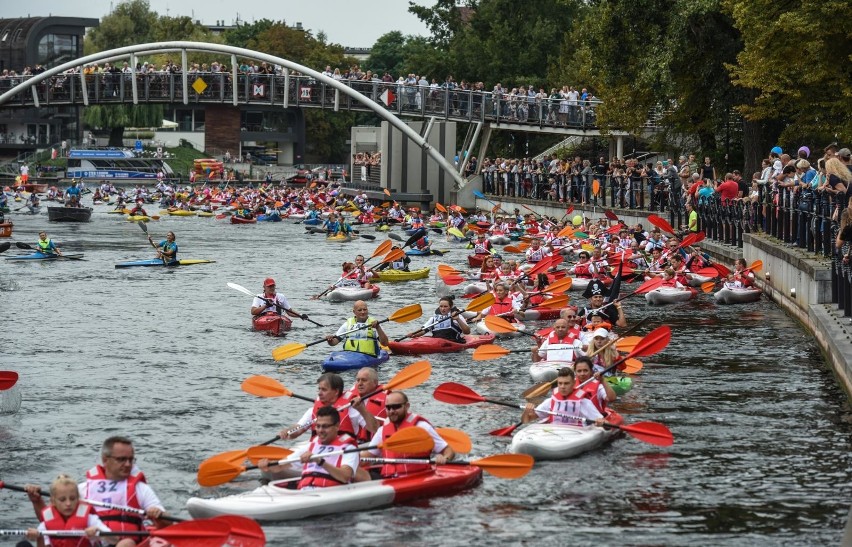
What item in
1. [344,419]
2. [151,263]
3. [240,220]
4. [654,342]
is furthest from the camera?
[240,220]

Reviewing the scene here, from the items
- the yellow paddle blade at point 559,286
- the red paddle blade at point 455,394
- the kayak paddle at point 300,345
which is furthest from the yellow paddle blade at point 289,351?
the yellow paddle blade at point 559,286

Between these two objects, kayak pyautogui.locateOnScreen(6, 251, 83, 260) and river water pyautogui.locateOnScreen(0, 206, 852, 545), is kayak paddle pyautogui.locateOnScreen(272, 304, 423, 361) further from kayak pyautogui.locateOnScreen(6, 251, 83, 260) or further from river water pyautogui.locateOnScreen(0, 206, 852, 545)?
kayak pyautogui.locateOnScreen(6, 251, 83, 260)

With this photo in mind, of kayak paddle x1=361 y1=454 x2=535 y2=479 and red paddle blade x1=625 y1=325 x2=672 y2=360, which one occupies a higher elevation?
red paddle blade x1=625 y1=325 x2=672 y2=360

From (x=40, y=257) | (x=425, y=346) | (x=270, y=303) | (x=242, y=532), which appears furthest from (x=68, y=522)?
(x=40, y=257)

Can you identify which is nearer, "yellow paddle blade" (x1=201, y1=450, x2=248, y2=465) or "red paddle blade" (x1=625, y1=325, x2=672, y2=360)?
"yellow paddle blade" (x1=201, y1=450, x2=248, y2=465)

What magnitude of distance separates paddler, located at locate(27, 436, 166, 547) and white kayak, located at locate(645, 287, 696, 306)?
2107 centimetres

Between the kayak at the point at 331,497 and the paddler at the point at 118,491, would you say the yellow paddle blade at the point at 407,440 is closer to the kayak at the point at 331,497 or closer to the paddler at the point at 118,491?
the kayak at the point at 331,497

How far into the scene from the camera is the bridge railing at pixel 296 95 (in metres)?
63.7

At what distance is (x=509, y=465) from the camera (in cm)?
1439

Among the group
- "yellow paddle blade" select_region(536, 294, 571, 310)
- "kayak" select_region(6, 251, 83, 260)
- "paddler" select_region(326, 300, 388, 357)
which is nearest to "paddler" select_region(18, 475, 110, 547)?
"paddler" select_region(326, 300, 388, 357)

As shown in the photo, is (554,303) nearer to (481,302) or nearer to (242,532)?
(481,302)

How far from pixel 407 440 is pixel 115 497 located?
3357 mm

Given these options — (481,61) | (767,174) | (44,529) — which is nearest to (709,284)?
(767,174)

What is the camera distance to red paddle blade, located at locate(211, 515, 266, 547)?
460 inches
